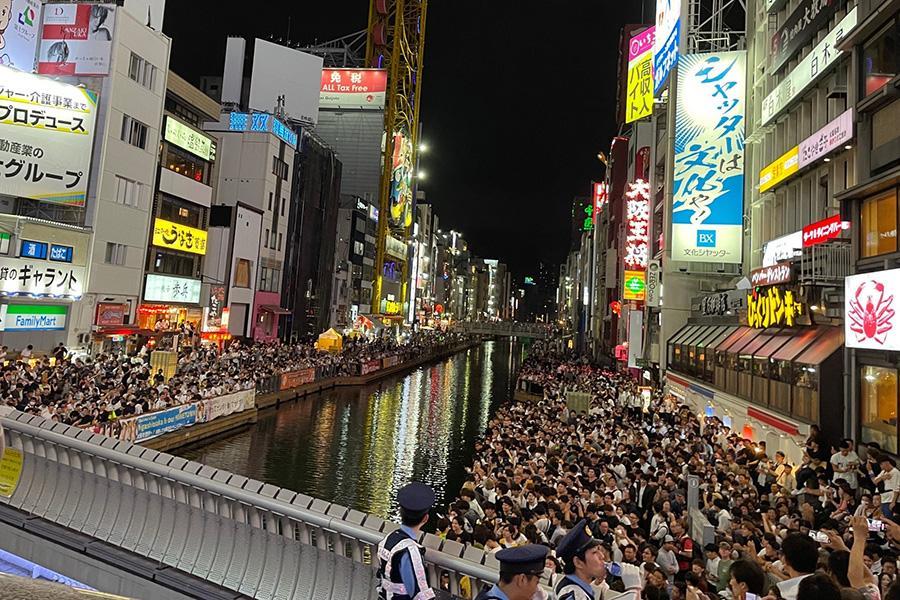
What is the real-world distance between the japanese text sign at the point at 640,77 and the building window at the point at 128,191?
3302 centimetres

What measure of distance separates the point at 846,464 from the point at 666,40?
31706 millimetres

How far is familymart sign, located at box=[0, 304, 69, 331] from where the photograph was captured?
26578 millimetres

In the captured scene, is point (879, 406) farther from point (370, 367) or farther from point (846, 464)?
point (370, 367)

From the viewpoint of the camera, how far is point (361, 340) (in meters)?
61.2

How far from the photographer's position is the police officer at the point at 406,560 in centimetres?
412

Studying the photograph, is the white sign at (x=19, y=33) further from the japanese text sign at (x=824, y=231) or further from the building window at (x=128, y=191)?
the japanese text sign at (x=824, y=231)

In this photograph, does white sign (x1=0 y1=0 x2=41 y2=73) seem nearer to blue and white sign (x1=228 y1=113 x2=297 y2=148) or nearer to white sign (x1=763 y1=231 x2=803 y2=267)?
blue and white sign (x1=228 y1=113 x2=297 y2=148)

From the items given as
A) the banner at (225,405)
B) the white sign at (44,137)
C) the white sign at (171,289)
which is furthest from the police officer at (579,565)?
the white sign at (171,289)

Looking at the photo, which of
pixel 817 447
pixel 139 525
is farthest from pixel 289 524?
pixel 817 447

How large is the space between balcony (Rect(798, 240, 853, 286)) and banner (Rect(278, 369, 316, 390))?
26.0 m

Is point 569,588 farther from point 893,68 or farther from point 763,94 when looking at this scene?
point 763,94

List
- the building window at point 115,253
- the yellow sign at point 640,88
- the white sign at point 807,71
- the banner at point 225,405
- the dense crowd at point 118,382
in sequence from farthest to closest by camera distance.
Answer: the yellow sign at point 640,88, the building window at point 115,253, the banner at point 225,405, the white sign at point 807,71, the dense crowd at point 118,382

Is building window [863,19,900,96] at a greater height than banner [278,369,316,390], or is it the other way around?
building window [863,19,900,96]

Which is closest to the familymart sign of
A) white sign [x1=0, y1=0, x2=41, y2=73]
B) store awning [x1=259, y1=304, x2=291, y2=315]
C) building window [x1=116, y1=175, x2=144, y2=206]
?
building window [x1=116, y1=175, x2=144, y2=206]
